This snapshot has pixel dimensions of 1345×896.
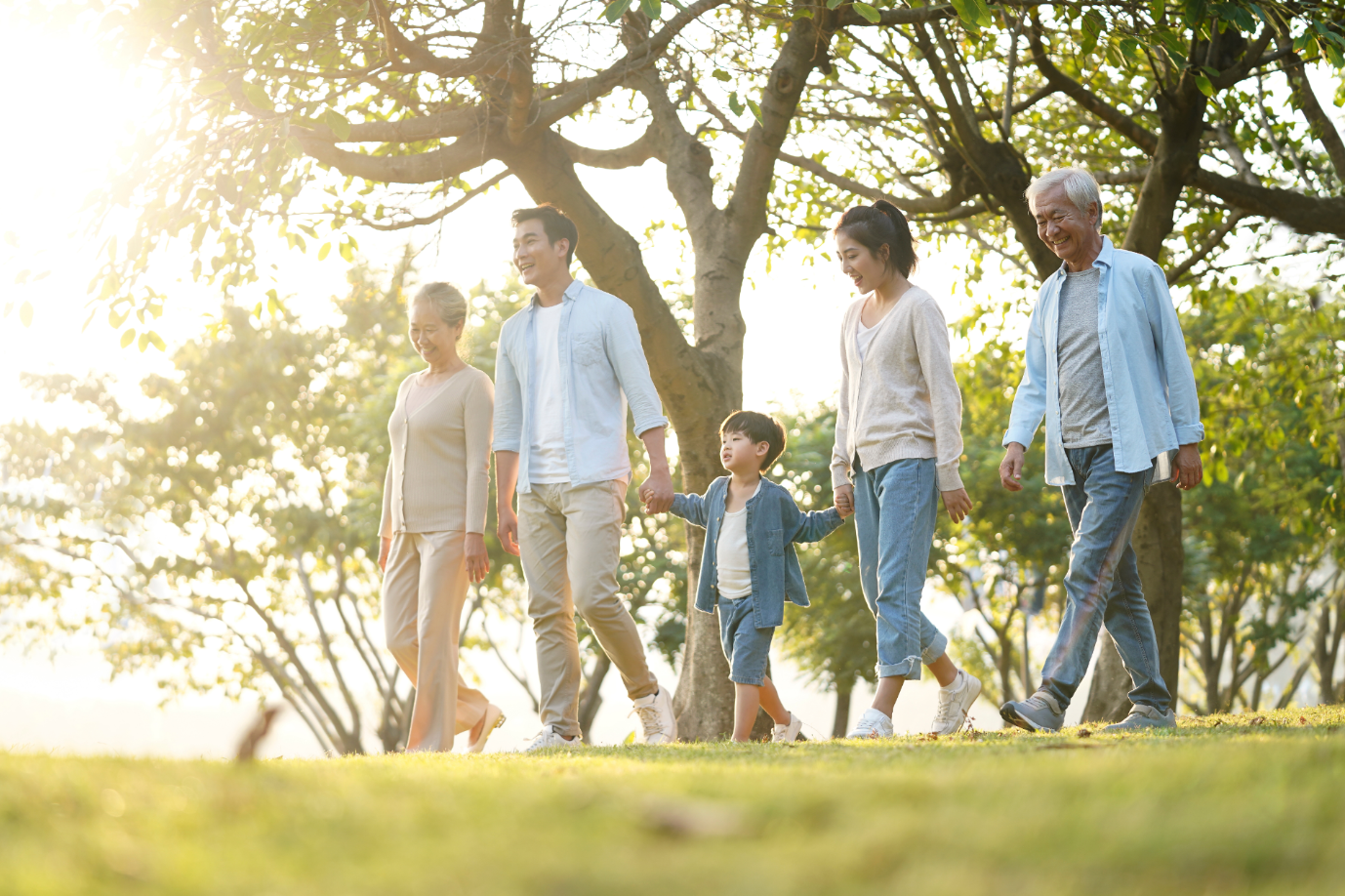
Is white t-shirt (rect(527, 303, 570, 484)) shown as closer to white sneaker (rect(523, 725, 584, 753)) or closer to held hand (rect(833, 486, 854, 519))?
white sneaker (rect(523, 725, 584, 753))

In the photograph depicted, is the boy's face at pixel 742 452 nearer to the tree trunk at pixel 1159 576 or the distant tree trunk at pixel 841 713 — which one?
the tree trunk at pixel 1159 576

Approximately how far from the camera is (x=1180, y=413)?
5242 mm

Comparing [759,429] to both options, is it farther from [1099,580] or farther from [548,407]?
[1099,580]

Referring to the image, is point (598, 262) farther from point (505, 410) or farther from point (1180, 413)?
point (1180, 413)

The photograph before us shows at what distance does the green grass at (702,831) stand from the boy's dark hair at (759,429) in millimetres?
3585

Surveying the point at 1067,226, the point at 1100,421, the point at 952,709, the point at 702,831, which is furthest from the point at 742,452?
the point at 702,831

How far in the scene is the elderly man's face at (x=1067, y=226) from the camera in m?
5.33

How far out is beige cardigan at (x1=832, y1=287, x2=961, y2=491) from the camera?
5.43 metres

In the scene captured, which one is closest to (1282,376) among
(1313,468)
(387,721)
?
(1313,468)

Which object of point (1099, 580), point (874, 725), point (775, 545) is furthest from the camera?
point (775, 545)

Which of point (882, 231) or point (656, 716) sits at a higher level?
point (882, 231)

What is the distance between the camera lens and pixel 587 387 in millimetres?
5828

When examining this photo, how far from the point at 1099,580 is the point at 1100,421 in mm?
712

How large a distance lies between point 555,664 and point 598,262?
348 cm
